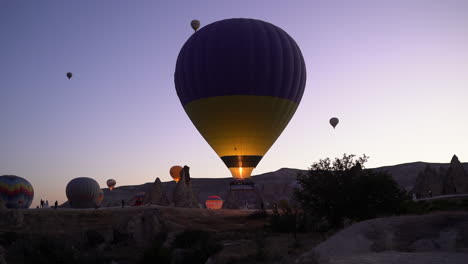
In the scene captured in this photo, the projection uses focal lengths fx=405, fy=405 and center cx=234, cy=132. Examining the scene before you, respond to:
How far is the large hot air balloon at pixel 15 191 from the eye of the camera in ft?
173

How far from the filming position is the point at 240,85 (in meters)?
37.2

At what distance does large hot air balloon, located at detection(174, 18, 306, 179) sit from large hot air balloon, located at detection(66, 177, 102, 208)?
27621mm

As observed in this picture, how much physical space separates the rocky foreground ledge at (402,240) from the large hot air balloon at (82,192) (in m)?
50.7

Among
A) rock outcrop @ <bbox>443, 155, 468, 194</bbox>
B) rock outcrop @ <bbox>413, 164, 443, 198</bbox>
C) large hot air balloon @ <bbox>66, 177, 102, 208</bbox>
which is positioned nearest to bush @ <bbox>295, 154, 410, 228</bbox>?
rock outcrop @ <bbox>443, 155, 468, 194</bbox>

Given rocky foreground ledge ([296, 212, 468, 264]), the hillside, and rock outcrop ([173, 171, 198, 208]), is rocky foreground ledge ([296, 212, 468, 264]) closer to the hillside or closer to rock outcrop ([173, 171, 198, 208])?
rock outcrop ([173, 171, 198, 208])

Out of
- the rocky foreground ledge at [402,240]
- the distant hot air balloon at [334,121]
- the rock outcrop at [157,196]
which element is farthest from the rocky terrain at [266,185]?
the rocky foreground ledge at [402,240]

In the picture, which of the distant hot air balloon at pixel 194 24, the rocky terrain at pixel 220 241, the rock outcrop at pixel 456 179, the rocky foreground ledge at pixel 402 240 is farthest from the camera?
the rock outcrop at pixel 456 179

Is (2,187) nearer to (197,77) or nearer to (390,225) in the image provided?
(197,77)

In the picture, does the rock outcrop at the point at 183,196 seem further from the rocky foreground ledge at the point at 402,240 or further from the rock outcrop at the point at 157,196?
the rocky foreground ledge at the point at 402,240

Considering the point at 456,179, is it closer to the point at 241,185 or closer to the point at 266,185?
the point at 241,185

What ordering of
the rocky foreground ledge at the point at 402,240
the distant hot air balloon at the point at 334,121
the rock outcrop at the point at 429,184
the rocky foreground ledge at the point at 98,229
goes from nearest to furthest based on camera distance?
the rocky foreground ledge at the point at 402,240 → the rocky foreground ledge at the point at 98,229 → the rock outcrop at the point at 429,184 → the distant hot air balloon at the point at 334,121

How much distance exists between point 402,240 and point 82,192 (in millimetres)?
52566

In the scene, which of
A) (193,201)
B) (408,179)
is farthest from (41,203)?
(408,179)

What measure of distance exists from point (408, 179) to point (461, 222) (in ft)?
387
